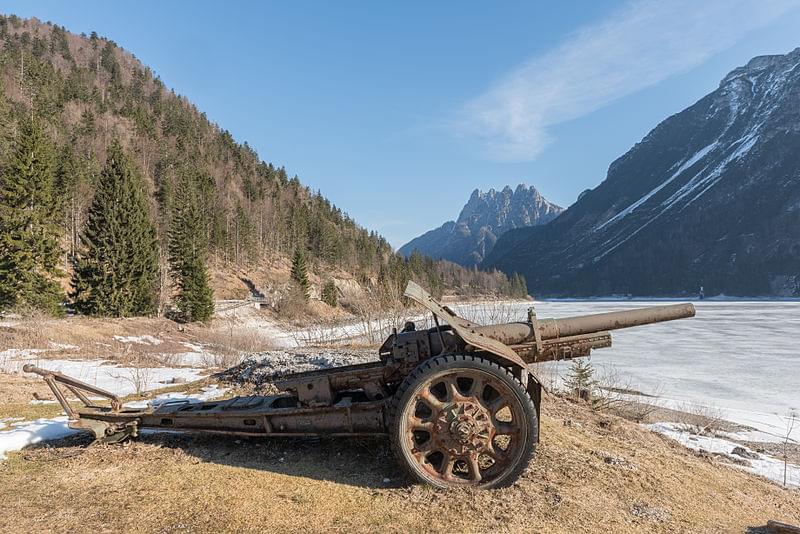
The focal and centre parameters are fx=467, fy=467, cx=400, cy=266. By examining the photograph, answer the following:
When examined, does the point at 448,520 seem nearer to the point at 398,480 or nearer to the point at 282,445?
the point at 398,480

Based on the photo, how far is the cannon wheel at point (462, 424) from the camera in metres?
4.25

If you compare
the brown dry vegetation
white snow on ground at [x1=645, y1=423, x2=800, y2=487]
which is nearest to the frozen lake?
white snow on ground at [x1=645, y1=423, x2=800, y2=487]

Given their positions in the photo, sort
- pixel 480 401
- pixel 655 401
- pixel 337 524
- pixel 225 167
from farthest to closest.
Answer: pixel 225 167 < pixel 655 401 < pixel 480 401 < pixel 337 524

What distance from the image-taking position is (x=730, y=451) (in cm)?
941

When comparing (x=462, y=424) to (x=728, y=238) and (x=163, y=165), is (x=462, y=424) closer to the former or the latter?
(x=163, y=165)

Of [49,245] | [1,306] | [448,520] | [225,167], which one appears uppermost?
[225,167]

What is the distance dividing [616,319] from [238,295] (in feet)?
190

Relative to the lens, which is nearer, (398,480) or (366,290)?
(398,480)

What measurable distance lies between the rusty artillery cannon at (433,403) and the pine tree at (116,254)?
99.2 ft

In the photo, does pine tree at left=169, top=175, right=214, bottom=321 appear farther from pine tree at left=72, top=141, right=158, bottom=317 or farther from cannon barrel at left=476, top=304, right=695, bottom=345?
cannon barrel at left=476, top=304, right=695, bottom=345

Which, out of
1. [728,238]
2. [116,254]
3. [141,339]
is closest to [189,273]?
[116,254]

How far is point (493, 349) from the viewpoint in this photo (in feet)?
14.4

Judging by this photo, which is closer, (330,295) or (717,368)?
(717,368)

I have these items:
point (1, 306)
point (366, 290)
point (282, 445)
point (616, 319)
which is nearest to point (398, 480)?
point (282, 445)
